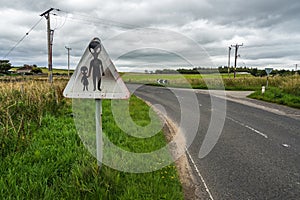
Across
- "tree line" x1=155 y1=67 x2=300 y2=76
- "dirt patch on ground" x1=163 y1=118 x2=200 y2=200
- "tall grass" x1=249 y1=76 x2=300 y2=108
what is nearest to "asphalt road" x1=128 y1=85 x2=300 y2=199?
"dirt patch on ground" x1=163 y1=118 x2=200 y2=200

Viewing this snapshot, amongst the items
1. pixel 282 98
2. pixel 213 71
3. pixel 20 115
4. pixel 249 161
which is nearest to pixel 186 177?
pixel 249 161

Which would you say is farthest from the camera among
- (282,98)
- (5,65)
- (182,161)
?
(5,65)

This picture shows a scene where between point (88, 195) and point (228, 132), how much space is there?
19.0ft

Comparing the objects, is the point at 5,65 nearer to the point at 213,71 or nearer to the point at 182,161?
the point at 213,71

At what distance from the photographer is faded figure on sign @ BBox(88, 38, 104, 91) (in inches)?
135

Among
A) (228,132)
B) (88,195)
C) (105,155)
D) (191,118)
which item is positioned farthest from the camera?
(191,118)

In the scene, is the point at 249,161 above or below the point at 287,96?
below

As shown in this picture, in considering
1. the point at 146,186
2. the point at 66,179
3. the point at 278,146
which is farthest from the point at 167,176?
the point at 278,146

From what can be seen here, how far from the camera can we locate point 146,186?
11.8ft

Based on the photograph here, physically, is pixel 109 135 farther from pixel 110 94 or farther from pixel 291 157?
pixel 291 157

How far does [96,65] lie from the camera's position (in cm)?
344

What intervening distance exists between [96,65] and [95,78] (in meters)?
0.19

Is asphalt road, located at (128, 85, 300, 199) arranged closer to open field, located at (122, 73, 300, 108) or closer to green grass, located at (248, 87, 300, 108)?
open field, located at (122, 73, 300, 108)

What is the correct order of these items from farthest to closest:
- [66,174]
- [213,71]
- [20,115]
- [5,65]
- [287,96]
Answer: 1. [5,65]
2. [287,96]
3. [213,71]
4. [20,115]
5. [66,174]
